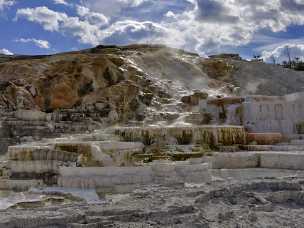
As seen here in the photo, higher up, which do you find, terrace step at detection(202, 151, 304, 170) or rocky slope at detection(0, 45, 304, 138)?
rocky slope at detection(0, 45, 304, 138)

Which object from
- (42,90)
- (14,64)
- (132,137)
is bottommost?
(132,137)

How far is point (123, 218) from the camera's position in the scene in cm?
467

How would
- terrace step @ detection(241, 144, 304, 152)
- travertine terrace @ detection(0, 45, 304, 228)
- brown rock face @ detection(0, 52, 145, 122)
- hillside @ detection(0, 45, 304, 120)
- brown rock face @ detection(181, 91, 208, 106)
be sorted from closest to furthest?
travertine terrace @ detection(0, 45, 304, 228) < terrace step @ detection(241, 144, 304, 152) < brown rock face @ detection(0, 52, 145, 122) < hillside @ detection(0, 45, 304, 120) < brown rock face @ detection(181, 91, 208, 106)

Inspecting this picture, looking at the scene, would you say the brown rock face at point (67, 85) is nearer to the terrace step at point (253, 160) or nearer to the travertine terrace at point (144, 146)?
the travertine terrace at point (144, 146)

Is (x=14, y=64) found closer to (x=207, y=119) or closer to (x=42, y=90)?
(x=42, y=90)

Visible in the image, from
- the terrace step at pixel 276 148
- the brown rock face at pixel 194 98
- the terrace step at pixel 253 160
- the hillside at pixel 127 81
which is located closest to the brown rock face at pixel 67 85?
the hillside at pixel 127 81

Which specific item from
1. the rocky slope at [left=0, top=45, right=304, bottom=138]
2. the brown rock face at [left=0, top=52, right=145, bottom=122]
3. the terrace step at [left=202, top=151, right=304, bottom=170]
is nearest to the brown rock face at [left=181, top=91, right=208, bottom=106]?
the rocky slope at [left=0, top=45, right=304, bottom=138]

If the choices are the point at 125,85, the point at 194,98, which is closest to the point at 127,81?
the point at 125,85

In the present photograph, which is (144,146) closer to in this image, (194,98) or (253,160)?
(253,160)

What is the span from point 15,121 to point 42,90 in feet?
20.9

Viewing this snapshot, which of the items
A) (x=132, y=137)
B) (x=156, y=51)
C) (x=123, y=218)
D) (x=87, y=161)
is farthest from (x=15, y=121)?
(x=156, y=51)

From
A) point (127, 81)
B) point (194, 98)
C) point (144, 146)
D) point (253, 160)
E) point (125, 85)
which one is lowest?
point (253, 160)

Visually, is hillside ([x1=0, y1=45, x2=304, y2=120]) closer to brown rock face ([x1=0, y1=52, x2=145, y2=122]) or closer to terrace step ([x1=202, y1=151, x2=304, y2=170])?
brown rock face ([x1=0, y1=52, x2=145, y2=122])

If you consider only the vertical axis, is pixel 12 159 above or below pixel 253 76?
below
